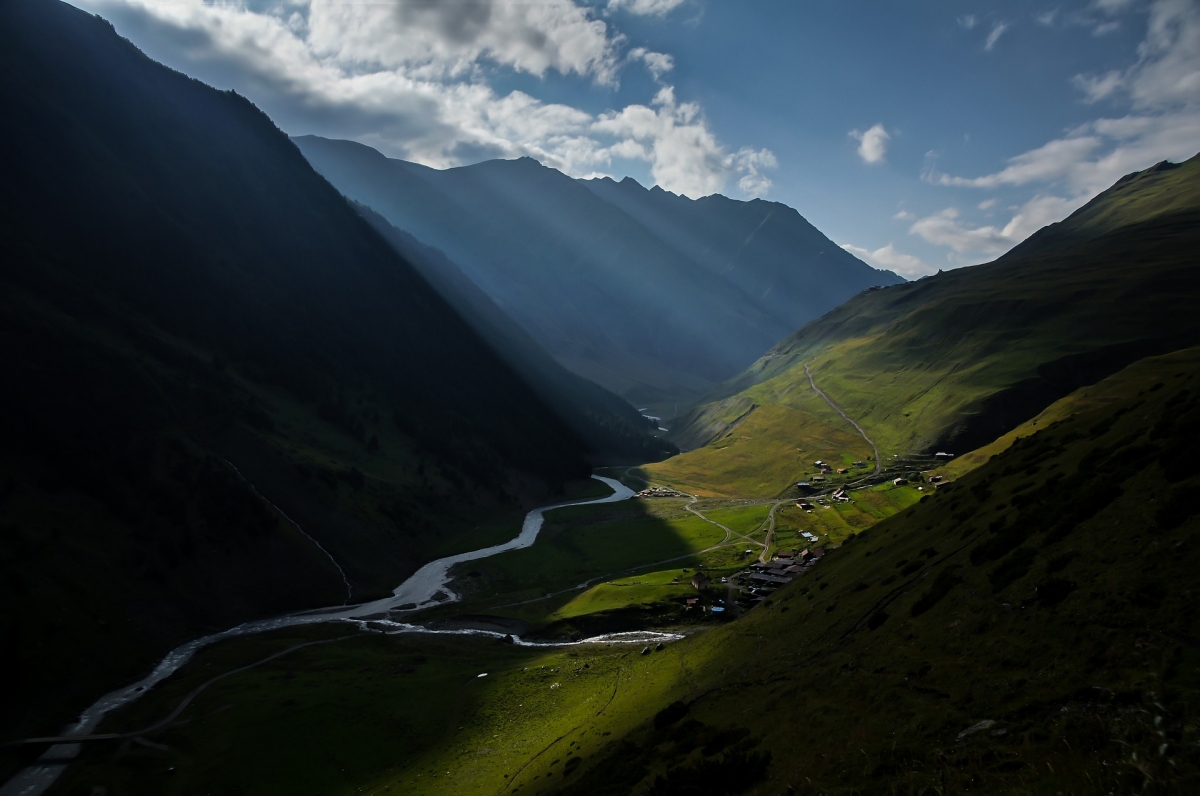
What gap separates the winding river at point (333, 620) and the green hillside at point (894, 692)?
10.9 feet

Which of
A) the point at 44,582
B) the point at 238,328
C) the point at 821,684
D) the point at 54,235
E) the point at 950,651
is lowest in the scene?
the point at 44,582

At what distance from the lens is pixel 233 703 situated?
69000mm

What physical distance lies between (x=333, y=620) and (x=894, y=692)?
107 meters

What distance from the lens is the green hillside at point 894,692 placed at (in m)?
17.2

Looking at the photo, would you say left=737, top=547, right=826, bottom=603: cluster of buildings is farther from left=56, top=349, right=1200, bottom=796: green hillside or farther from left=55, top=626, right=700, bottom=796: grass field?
left=56, top=349, right=1200, bottom=796: green hillside

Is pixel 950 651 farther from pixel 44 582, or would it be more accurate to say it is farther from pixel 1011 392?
pixel 1011 392

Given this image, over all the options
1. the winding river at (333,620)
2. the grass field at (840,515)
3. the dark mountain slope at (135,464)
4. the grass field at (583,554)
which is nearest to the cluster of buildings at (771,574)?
the winding river at (333,620)

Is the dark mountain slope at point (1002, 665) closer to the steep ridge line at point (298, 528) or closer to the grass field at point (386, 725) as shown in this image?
the grass field at point (386, 725)

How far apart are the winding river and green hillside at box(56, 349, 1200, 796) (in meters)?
3.32

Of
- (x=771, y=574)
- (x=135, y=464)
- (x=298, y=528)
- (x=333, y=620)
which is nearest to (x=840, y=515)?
(x=771, y=574)

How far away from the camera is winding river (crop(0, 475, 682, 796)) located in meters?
57.5

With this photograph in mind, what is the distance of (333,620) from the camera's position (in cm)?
10862

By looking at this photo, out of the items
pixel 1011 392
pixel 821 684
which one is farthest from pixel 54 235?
pixel 1011 392

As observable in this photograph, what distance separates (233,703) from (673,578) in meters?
66.7
